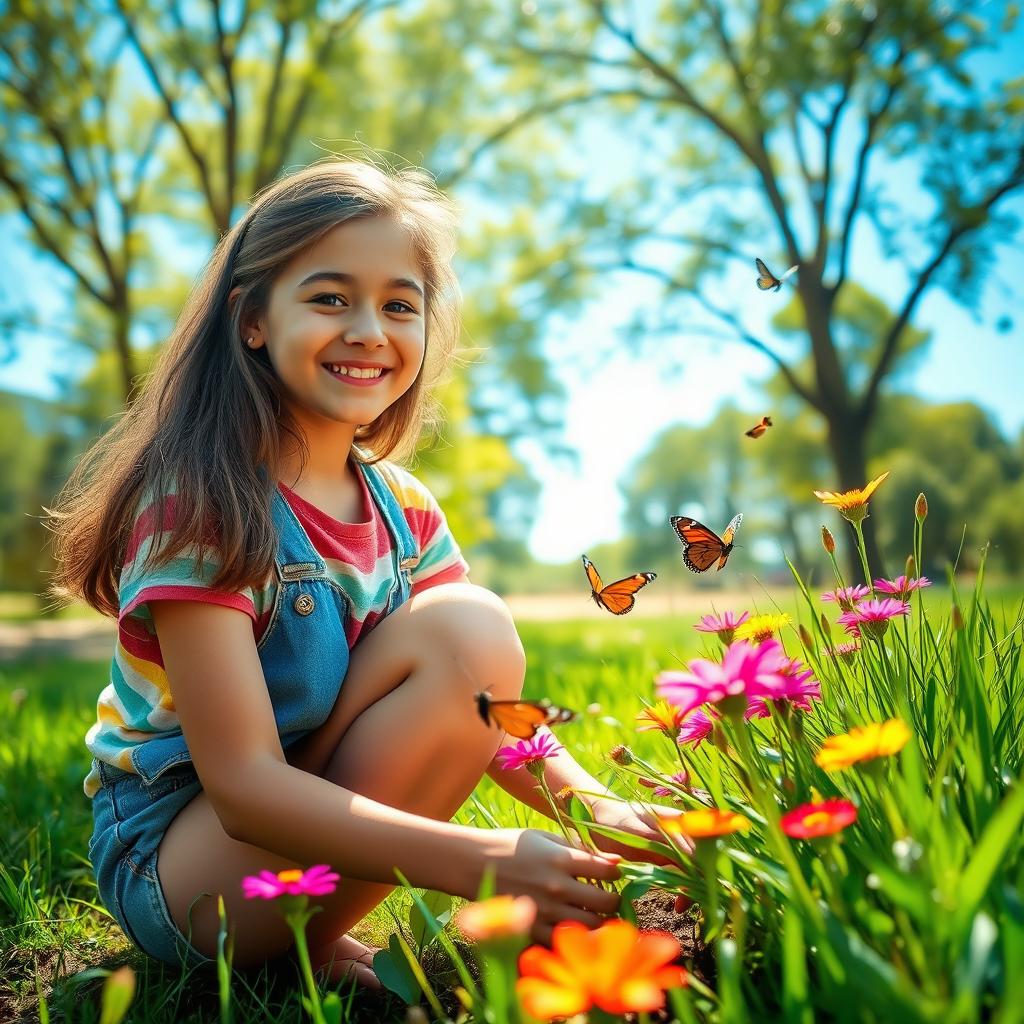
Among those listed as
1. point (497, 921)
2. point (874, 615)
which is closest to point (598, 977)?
point (497, 921)

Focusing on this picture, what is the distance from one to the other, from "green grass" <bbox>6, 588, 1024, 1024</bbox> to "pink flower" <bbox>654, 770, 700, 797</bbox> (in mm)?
22

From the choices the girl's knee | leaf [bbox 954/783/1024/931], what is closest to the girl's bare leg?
the girl's knee

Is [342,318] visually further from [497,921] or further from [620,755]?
[497,921]

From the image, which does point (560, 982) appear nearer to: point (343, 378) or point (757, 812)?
point (757, 812)

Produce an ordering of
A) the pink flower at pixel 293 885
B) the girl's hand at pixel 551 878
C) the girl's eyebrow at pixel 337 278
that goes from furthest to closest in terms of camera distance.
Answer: the girl's eyebrow at pixel 337 278
the girl's hand at pixel 551 878
the pink flower at pixel 293 885

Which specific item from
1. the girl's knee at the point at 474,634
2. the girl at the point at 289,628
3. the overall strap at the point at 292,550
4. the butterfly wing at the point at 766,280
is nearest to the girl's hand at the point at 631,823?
the girl at the point at 289,628

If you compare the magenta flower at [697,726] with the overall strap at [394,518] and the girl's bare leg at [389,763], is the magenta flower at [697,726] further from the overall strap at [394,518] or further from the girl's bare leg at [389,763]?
the overall strap at [394,518]

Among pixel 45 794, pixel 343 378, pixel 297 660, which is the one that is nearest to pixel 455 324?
pixel 343 378

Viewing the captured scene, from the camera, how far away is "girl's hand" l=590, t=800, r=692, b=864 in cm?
117

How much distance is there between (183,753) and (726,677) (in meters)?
0.91

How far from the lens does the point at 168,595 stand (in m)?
1.28

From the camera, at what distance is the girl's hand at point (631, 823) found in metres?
1.17

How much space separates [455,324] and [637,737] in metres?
1.07

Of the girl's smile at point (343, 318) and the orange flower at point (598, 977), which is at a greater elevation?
the girl's smile at point (343, 318)
